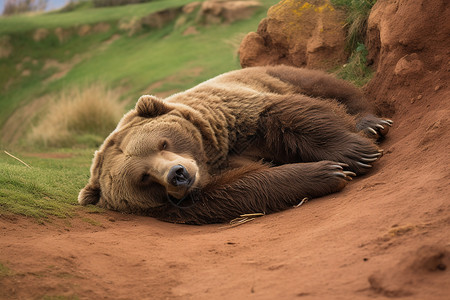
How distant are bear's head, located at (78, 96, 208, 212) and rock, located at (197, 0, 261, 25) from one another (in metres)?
15.5

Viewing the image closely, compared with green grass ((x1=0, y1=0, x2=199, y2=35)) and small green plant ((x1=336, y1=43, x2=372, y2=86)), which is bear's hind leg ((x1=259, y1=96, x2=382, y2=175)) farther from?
green grass ((x1=0, y1=0, x2=199, y2=35))

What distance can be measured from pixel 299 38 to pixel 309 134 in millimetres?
3172

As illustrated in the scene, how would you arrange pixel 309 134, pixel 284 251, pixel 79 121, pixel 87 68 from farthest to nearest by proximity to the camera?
1. pixel 87 68
2. pixel 79 121
3. pixel 309 134
4. pixel 284 251

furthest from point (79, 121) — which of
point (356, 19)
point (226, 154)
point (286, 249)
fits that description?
point (286, 249)

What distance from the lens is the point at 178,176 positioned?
3945 mm

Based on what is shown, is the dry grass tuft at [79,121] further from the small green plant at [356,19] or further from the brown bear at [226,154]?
the brown bear at [226,154]

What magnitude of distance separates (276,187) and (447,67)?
1.91 metres

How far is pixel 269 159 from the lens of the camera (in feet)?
16.1

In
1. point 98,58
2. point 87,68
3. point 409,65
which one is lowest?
point 87,68

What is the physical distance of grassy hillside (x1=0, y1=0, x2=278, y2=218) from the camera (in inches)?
633

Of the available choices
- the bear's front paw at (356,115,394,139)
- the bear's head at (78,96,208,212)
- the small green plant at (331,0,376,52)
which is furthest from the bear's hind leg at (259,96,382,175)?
the small green plant at (331,0,376,52)

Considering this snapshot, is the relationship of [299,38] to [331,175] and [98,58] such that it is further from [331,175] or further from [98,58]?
[98,58]

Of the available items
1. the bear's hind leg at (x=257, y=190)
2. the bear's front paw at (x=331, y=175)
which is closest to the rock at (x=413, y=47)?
the bear's front paw at (x=331, y=175)

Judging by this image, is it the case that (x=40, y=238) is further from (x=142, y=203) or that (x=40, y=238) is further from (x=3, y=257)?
(x=142, y=203)
